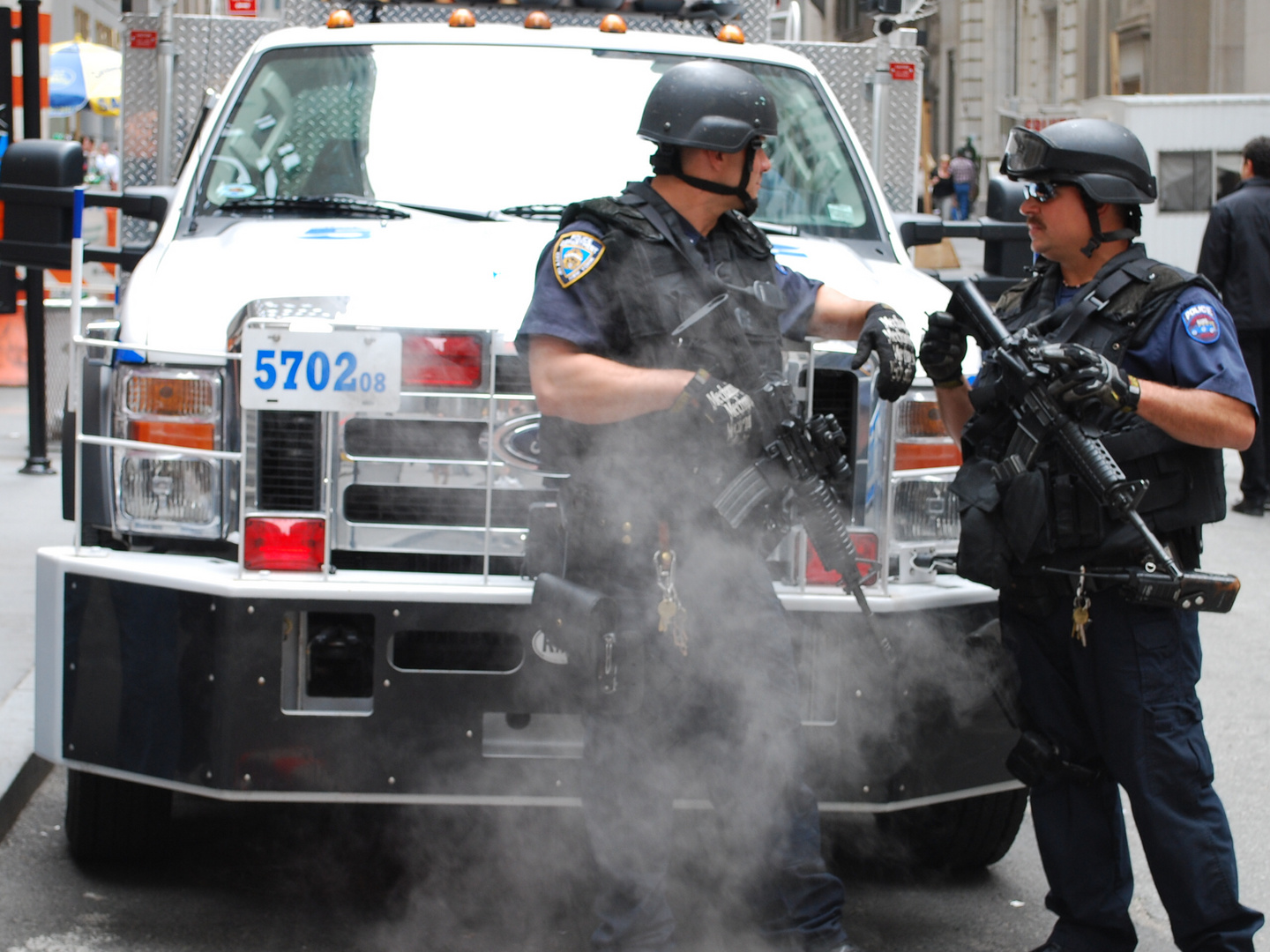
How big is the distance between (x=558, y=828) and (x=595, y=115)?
214 centimetres

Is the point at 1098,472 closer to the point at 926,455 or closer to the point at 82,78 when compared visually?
the point at 926,455

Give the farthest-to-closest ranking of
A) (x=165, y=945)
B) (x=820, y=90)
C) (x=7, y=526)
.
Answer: (x=7, y=526), (x=820, y=90), (x=165, y=945)

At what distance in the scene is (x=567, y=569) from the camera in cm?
371

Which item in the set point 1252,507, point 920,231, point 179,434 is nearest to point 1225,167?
point 1252,507

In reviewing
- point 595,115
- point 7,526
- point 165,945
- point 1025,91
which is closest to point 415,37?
point 595,115

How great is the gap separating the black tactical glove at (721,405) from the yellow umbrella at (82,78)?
15495 millimetres

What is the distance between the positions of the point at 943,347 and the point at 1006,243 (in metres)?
1.77

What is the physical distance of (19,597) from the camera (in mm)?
6996

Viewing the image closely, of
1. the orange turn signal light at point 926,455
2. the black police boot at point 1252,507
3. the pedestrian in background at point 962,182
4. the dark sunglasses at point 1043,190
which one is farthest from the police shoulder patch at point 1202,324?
the pedestrian in background at point 962,182

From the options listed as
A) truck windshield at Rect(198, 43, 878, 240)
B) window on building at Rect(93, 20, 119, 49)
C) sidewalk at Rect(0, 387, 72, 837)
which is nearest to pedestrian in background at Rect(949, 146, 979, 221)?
window on building at Rect(93, 20, 119, 49)

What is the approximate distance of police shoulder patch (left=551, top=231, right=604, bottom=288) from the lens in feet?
11.7

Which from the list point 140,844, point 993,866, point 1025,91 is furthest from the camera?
point 1025,91

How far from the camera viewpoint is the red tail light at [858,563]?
12.8 feet

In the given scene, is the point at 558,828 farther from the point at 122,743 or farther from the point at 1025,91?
the point at 1025,91
